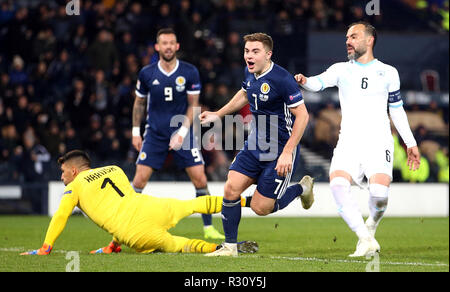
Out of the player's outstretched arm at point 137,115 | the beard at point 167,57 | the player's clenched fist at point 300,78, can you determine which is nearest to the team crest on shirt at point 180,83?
the beard at point 167,57

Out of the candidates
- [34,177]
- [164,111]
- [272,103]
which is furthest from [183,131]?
[34,177]

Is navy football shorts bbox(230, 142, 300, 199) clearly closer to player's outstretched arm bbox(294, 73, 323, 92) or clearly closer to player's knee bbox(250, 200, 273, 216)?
player's knee bbox(250, 200, 273, 216)

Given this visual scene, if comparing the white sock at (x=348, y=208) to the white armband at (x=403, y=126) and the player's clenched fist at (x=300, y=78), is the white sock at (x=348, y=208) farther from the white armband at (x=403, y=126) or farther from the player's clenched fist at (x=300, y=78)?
the player's clenched fist at (x=300, y=78)

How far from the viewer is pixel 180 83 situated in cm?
1070

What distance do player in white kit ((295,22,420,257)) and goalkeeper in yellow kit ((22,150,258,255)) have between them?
154 centimetres

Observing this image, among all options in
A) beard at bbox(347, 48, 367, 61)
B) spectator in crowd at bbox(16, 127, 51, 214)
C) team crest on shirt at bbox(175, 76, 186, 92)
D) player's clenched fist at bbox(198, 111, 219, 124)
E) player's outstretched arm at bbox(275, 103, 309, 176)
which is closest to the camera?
player's outstretched arm at bbox(275, 103, 309, 176)

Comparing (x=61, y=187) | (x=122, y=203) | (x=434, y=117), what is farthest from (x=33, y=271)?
(x=434, y=117)

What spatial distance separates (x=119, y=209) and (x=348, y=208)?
229cm

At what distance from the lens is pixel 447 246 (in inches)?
396

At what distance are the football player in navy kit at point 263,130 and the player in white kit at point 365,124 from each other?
445mm

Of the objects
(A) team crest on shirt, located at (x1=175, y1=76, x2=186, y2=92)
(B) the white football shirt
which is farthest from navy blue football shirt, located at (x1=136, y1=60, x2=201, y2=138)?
(B) the white football shirt

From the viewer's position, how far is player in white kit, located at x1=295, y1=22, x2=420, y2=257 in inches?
332

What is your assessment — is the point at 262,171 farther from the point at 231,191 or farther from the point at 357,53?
the point at 357,53

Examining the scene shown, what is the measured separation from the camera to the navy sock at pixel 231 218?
8.32m
